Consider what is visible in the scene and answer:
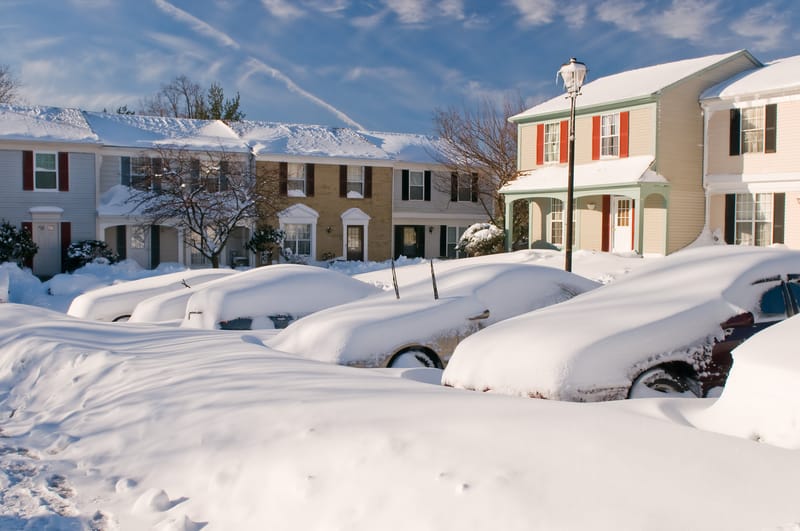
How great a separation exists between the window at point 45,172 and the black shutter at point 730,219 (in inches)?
940

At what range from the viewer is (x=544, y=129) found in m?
27.5

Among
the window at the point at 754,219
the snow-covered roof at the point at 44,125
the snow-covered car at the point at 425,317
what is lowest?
the snow-covered car at the point at 425,317

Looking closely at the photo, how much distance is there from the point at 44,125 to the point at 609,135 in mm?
21342

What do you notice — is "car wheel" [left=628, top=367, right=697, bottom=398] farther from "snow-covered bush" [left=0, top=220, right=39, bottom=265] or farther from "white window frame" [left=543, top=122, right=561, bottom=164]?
"snow-covered bush" [left=0, top=220, right=39, bottom=265]

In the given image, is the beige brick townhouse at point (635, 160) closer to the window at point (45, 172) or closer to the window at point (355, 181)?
the window at point (355, 181)

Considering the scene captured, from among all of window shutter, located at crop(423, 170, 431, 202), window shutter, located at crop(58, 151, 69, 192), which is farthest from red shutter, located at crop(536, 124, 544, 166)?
window shutter, located at crop(58, 151, 69, 192)

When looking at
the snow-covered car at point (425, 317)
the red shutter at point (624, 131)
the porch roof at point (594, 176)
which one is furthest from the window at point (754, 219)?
the snow-covered car at point (425, 317)

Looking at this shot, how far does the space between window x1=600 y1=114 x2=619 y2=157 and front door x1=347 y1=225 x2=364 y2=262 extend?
1272 cm

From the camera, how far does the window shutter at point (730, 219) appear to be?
921 inches

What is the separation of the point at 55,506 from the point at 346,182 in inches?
1172

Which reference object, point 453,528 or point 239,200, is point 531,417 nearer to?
point 453,528

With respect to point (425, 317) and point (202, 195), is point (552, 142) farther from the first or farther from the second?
point (425, 317)

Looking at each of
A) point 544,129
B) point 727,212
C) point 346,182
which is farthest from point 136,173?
point 727,212

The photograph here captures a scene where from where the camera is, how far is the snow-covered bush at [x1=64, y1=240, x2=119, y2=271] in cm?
2772
